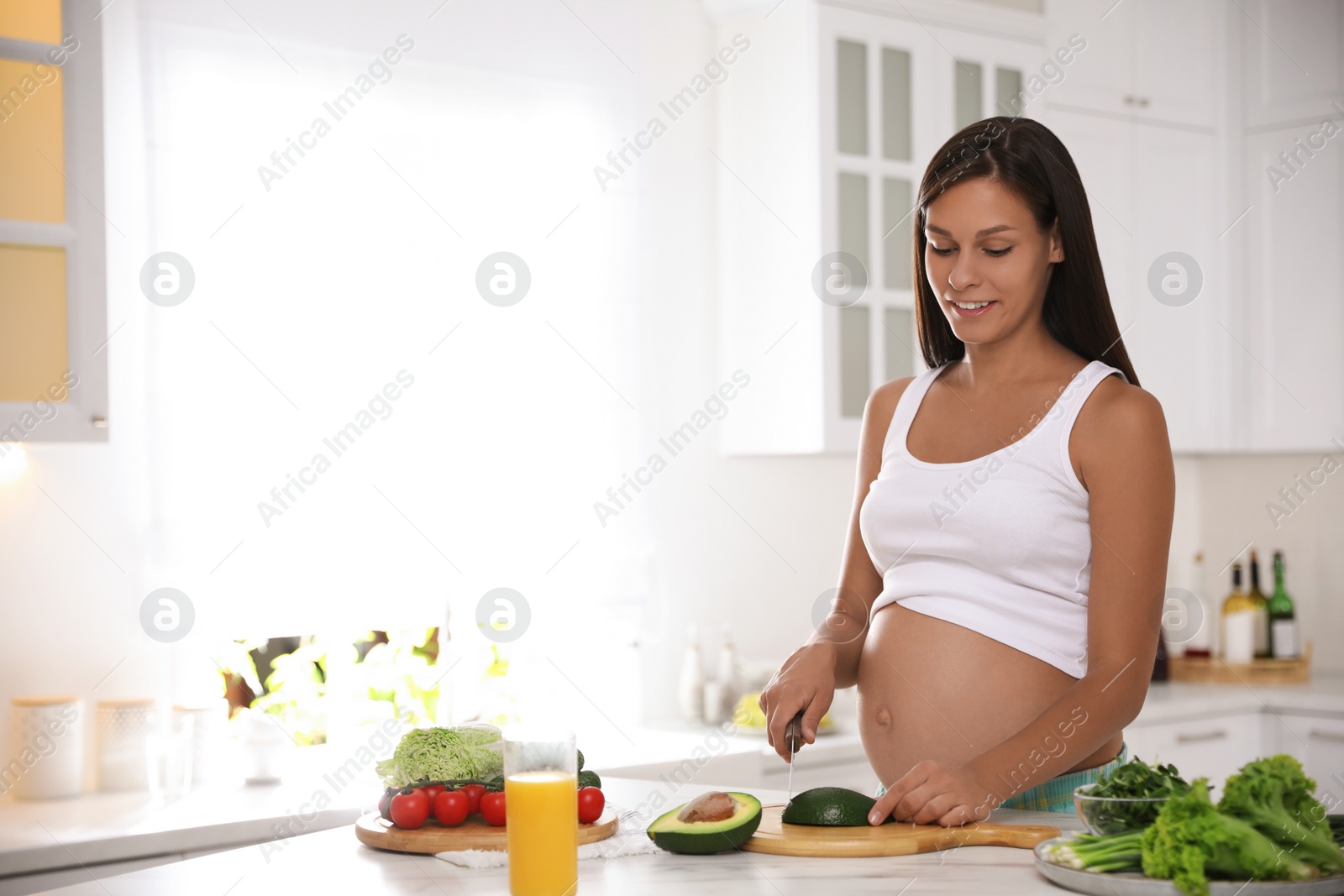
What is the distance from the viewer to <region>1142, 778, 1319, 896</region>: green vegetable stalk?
39.2 inches

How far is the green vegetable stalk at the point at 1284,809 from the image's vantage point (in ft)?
3.35

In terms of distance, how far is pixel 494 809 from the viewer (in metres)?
1.33

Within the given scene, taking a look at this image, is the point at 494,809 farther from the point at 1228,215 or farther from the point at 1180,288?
the point at 1228,215

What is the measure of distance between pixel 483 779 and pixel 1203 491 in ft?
11.0

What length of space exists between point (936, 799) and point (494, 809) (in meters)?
0.45

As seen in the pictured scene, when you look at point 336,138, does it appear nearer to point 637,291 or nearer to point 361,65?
point 361,65

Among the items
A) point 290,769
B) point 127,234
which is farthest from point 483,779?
point 127,234

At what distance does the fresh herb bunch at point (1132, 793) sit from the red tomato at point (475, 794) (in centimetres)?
62

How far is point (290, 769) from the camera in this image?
2479 mm

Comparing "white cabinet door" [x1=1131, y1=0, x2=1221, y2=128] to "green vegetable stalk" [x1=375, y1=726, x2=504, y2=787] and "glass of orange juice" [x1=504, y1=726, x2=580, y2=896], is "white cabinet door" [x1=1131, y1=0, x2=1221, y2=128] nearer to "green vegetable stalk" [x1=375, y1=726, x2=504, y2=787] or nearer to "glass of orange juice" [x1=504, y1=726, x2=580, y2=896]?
"green vegetable stalk" [x1=375, y1=726, x2=504, y2=787]

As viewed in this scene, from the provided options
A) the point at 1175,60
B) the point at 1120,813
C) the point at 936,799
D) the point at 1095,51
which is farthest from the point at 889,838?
the point at 1175,60

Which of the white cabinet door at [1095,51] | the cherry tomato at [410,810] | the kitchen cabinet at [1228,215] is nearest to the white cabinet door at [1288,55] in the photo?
the kitchen cabinet at [1228,215]

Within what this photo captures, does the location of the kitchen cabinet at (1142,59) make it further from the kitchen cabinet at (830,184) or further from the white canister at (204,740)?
the white canister at (204,740)

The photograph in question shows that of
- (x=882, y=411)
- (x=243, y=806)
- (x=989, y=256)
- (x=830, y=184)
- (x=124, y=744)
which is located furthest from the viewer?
(x=830, y=184)
